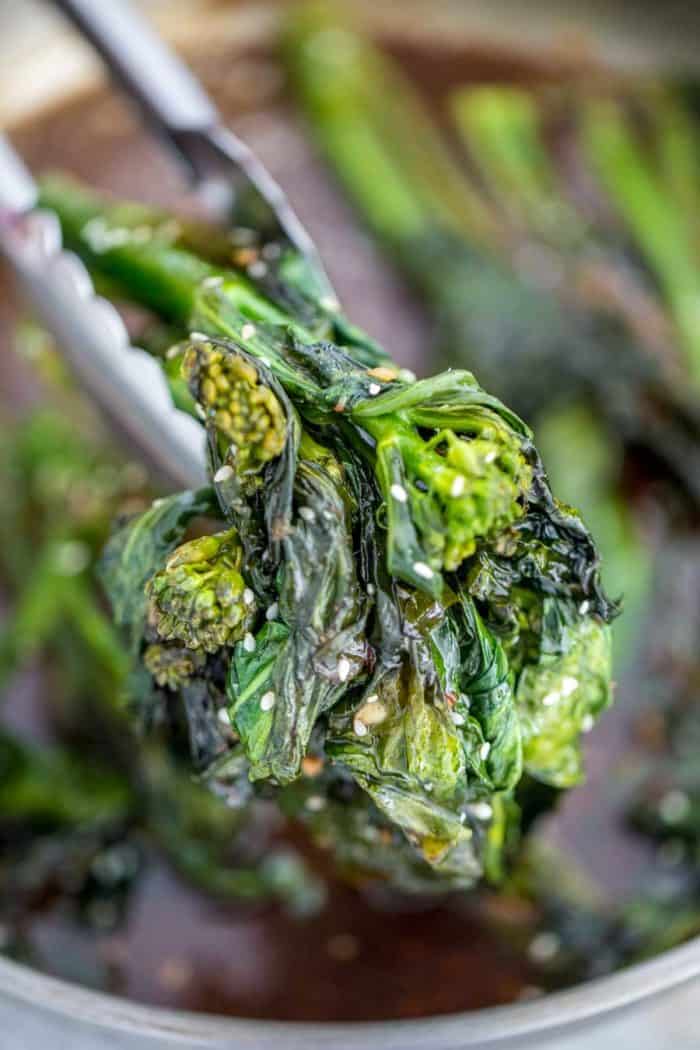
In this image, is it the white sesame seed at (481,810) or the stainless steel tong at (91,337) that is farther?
the stainless steel tong at (91,337)

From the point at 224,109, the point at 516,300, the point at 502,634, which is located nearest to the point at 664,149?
the point at 516,300

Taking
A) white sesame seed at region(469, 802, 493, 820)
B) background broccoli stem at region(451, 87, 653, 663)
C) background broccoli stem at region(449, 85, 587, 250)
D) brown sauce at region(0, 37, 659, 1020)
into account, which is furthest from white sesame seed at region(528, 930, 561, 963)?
background broccoli stem at region(449, 85, 587, 250)

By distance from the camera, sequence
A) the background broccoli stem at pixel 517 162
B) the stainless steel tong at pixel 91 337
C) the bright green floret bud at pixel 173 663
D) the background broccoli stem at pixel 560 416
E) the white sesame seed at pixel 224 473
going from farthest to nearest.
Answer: the background broccoli stem at pixel 517 162 < the background broccoli stem at pixel 560 416 < the stainless steel tong at pixel 91 337 < the bright green floret bud at pixel 173 663 < the white sesame seed at pixel 224 473

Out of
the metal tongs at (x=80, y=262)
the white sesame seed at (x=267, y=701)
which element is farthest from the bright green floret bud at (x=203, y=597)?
the metal tongs at (x=80, y=262)

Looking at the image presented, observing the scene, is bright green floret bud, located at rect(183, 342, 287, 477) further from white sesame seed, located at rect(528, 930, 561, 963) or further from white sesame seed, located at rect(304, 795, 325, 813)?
white sesame seed, located at rect(528, 930, 561, 963)

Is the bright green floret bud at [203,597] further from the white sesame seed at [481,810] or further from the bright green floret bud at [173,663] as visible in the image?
the white sesame seed at [481,810]
